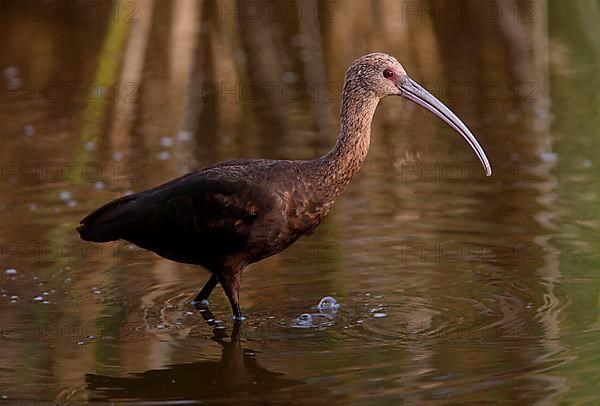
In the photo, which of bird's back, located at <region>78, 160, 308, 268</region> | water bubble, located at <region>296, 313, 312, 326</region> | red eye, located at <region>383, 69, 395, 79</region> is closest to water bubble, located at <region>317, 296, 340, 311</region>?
water bubble, located at <region>296, 313, 312, 326</region>

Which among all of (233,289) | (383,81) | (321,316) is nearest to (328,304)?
(321,316)

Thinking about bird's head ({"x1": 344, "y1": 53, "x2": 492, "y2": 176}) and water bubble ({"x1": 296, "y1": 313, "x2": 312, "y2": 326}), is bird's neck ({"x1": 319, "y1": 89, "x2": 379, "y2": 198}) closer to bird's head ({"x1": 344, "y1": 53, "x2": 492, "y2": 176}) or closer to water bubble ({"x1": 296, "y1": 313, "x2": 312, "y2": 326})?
bird's head ({"x1": 344, "y1": 53, "x2": 492, "y2": 176})

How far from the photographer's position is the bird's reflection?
6.31m

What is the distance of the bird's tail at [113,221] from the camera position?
7.65 meters

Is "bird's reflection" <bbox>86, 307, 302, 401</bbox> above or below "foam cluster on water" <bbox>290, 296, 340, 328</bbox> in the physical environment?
below

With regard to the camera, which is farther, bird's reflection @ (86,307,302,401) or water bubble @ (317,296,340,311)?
water bubble @ (317,296,340,311)

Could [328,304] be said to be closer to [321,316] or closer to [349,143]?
[321,316]

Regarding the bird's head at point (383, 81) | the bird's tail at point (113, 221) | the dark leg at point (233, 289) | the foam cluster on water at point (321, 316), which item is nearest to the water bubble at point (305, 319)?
the foam cluster on water at point (321, 316)

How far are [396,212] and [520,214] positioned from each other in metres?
0.87

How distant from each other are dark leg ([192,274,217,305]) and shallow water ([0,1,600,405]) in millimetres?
107

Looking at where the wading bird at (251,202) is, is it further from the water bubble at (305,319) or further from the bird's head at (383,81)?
the water bubble at (305,319)

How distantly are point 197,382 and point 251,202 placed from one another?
1.20 m

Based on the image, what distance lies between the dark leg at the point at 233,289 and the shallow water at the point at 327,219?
0.41ft

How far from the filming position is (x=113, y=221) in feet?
25.3
